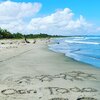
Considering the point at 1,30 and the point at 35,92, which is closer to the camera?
the point at 35,92

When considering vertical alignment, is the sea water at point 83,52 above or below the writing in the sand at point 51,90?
below

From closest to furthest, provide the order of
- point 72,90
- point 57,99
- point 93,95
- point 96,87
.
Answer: point 57,99 → point 93,95 → point 72,90 → point 96,87

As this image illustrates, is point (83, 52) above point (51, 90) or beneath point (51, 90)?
beneath

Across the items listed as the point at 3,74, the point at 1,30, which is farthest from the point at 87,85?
the point at 1,30

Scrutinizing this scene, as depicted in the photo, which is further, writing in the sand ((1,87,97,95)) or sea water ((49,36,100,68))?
sea water ((49,36,100,68))

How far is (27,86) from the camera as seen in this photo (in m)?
12.2

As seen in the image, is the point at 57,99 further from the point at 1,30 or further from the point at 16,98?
the point at 1,30

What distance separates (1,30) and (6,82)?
118 meters

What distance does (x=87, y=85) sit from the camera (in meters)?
12.7

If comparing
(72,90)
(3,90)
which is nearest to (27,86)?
(3,90)

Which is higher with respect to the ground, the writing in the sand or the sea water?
the writing in the sand

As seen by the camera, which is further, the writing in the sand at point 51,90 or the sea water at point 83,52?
the sea water at point 83,52

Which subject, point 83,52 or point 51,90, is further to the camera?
point 83,52

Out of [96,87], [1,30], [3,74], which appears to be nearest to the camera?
[96,87]
